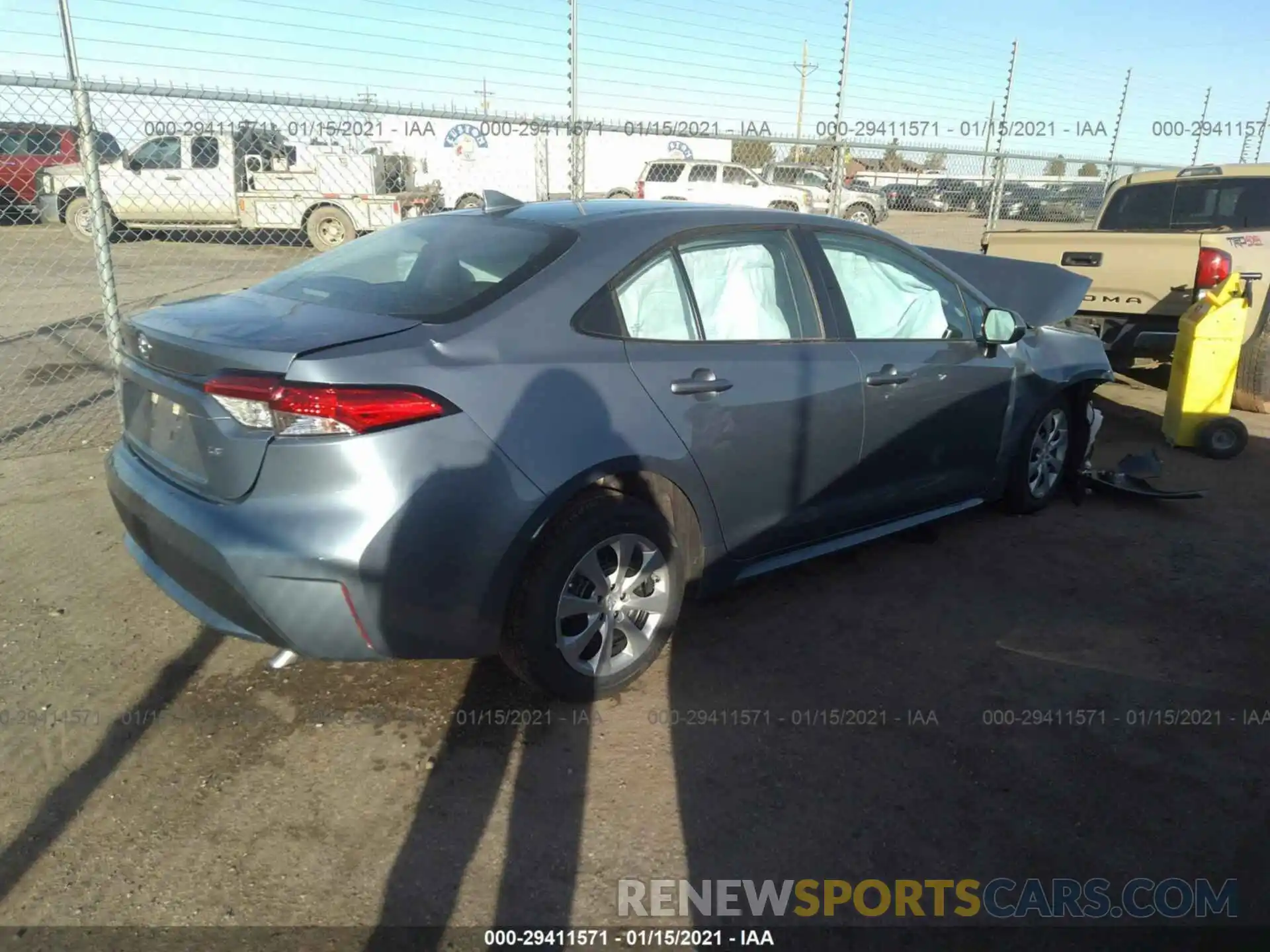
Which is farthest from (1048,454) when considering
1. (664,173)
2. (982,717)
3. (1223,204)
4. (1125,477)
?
(664,173)

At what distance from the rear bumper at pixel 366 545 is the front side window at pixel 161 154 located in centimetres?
1467


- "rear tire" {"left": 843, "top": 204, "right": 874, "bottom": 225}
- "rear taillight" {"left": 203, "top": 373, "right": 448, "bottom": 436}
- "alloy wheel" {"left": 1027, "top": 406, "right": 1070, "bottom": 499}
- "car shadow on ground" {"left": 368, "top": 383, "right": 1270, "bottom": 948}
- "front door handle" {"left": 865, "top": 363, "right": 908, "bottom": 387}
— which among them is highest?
"rear taillight" {"left": 203, "top": 373, "right": 448, "bottom": 436}

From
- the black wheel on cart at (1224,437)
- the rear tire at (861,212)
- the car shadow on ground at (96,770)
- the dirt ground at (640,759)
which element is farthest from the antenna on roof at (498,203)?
the rear tire at (861,212)

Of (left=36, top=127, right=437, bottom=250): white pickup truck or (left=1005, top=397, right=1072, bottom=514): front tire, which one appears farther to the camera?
(left=36, top=127, right=437, bottom=250): white pickup truck

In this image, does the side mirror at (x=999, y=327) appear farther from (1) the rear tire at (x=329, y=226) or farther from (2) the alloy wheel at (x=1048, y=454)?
(1) the rear tire at (x=329, y=226)

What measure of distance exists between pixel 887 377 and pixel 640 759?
6.17ft

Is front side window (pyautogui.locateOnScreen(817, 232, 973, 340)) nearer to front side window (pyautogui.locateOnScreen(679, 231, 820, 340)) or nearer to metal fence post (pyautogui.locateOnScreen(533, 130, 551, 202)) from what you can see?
front side window (pyautogui.locateOnScreen(679, 231, 820, 340))

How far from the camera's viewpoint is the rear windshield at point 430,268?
3.01m

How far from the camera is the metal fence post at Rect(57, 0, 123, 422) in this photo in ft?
15.6

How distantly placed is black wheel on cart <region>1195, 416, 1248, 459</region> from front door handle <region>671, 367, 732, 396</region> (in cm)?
442

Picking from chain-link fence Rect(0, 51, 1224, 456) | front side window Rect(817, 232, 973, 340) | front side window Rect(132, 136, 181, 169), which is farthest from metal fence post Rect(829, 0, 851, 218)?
front side window Rect(132, 136, 181, 169)

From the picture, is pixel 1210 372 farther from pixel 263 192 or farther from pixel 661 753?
pixel 263 192

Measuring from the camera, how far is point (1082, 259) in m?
7.12

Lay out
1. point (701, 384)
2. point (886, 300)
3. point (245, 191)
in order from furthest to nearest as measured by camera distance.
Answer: point (245, 191) < point (886, 300) < point (701, 384)
